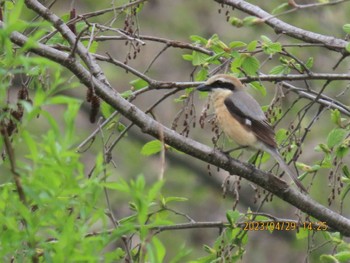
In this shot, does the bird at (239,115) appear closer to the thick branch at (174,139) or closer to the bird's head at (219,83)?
the bird's head at (219,83)

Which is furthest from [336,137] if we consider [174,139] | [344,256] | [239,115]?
[239,115]

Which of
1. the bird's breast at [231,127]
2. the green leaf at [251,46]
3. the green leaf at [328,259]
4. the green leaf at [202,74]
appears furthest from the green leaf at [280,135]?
the green leaf at [328,259]

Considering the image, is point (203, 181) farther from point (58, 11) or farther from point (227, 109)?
point (227, 109)

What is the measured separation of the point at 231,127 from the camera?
5441mm

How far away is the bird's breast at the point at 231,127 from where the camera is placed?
17.7ft

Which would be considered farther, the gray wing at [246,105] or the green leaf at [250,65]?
the gray wing at [246,105]

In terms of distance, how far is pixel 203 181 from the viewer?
11.6 meters

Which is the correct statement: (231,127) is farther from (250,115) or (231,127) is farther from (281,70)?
(281,70)

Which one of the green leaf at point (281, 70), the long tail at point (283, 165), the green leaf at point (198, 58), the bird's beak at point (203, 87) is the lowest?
the long tail at point (283, 165)

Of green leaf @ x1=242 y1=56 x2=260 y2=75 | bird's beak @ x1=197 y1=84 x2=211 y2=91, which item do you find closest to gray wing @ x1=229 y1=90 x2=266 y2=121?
bird's beak @ x1=197 y1=84 x2=211 y2=91

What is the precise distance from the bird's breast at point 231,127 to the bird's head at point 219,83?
0.06m

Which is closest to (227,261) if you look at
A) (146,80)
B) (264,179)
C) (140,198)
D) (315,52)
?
(264,179)

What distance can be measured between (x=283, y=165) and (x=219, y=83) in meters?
0.73

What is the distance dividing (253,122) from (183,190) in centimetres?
599
